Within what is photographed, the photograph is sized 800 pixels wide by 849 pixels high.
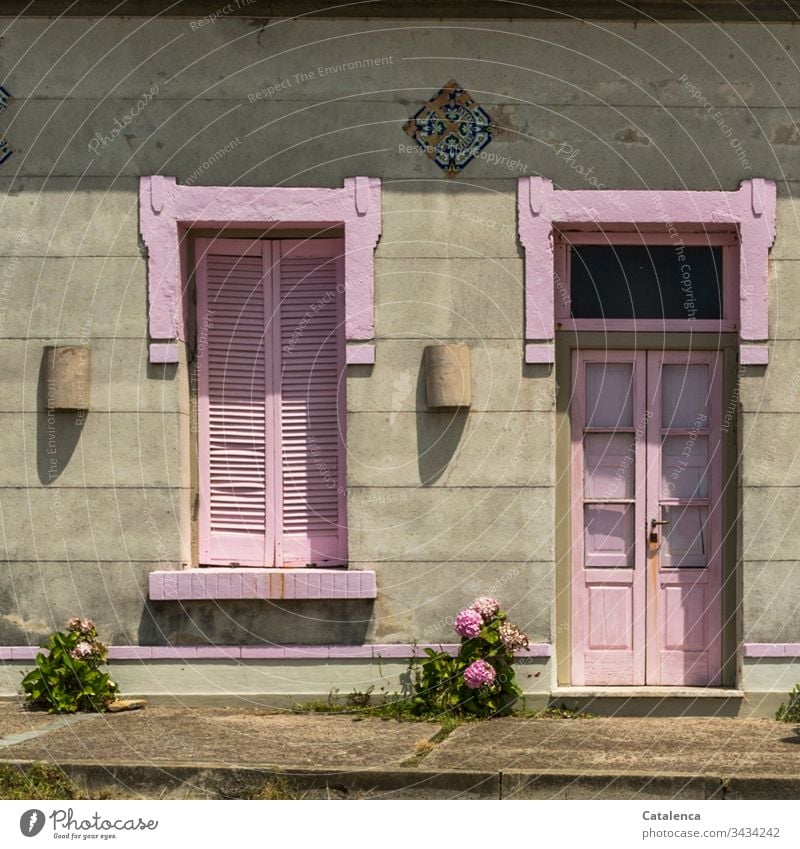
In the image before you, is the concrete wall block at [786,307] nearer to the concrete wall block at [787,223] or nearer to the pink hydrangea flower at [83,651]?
the concrete wall block at [787,223]

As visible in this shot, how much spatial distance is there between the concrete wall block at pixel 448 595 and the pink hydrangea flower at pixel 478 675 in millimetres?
422

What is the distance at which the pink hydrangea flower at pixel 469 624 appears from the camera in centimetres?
1026

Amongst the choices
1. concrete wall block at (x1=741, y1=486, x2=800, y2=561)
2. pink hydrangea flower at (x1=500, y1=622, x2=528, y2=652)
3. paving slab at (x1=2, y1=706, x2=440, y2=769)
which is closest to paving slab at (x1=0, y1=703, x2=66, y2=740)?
paving slab at (x1=2, y1=706, x2=440, y2=769)

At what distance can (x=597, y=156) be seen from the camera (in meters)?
10.6

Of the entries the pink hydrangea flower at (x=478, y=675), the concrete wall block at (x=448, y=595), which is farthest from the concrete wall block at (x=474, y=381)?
the pink hydrangea flower at (x=478, y=675)

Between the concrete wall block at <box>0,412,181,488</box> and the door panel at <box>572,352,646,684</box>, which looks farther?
the door panel at <box>572,352,646,684</box>

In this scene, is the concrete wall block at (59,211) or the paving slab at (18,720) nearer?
the paving slab at (18,720)

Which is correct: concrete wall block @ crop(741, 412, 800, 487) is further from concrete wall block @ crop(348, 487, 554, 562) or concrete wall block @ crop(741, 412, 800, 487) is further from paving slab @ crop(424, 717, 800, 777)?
paving slab @ crop(424, 717, 800, 777)

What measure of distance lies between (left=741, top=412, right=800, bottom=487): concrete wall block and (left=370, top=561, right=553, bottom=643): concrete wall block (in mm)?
1493

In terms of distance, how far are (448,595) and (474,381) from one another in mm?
1423

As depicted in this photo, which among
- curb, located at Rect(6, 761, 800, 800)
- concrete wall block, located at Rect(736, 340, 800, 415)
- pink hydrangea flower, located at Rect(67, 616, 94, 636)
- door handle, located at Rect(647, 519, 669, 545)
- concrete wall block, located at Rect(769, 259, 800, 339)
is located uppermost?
concrete wall block, located at Rect(769, 259, 800, 339)

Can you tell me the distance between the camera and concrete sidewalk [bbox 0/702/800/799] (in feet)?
26.4

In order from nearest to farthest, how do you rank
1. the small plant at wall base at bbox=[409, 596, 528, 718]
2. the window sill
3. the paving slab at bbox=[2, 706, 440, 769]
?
the paving slab at bbox=[2, 706, 440, 769] → the small plant at wall base at bbox=[409, 596, 528, 718] → the window sill

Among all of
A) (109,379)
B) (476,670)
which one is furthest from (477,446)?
(109,379)
